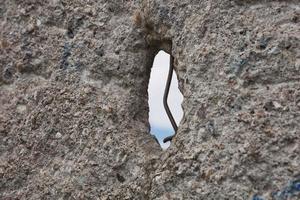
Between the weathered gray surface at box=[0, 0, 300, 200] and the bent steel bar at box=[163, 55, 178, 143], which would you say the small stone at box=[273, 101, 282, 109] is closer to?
the weathered gray surface at box=[0, 0, 300, 200]

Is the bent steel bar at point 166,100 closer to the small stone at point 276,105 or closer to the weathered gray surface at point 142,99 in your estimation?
the weathered gray surface at point 142,99

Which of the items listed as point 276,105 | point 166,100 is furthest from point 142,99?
point 276,105

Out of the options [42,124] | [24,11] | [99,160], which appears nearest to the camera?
[99,160]

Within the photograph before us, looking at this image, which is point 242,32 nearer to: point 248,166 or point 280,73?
point 280,73

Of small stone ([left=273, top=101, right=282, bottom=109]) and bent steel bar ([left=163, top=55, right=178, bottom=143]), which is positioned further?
bent steel bar ([left=163, top=55, right=178, bottom=143])

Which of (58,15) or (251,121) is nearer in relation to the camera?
(251,121)

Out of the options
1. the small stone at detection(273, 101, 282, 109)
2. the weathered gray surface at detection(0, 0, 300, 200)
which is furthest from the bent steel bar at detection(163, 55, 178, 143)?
the small stone at detection(273, 101, 282, 109)

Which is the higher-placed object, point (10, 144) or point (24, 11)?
point (24, 11)

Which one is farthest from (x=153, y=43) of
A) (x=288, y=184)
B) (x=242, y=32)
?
(x=288, y=184)
